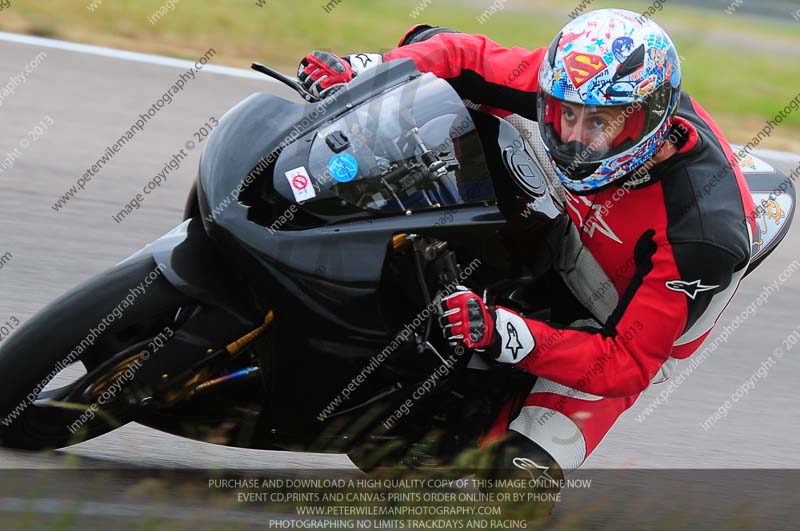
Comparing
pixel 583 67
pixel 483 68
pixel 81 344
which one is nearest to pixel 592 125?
pixel 583 67

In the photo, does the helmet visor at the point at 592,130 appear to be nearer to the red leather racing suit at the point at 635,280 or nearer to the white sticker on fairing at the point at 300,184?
the red leather racing suit at the point at 635,280

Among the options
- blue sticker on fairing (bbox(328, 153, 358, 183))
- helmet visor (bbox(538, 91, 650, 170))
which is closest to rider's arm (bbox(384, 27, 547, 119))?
helmet visor (bbox(538, 91, 650, 170))

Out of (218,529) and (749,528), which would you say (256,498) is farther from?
(749,528)

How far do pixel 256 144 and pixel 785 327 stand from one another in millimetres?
4022

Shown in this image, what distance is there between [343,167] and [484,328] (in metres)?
0.60

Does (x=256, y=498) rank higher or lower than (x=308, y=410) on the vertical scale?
lower

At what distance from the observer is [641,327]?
3547 mm

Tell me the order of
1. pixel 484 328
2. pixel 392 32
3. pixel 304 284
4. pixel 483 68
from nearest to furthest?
1. pixel 304 284
2. pixel 484 328
3. pixel 483 68
4. pixel 392 32

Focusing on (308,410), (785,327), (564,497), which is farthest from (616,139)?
(785,327)

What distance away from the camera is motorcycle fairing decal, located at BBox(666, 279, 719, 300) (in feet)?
11.4

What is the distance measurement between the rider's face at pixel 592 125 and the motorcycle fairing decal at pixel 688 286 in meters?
0.45

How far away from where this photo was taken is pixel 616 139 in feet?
11.5

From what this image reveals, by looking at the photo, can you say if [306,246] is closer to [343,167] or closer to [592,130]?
[343,167]

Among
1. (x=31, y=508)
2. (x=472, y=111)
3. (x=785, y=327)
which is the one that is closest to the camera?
(x=31, y=508)
